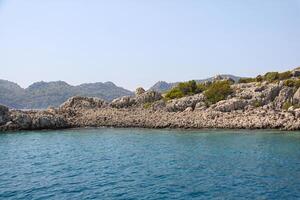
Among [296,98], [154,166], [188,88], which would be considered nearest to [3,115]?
[188,88]

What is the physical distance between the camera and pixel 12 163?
41.2 metres

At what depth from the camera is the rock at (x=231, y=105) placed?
79.8 metres

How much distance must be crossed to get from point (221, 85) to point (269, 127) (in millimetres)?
28912

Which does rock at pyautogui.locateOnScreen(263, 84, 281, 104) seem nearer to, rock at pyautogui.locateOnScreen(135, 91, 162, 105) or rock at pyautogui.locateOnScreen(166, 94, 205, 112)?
rock at pyautogui.locateOnScreen(166, 94, 205, 112)

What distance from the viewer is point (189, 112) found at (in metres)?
81.6

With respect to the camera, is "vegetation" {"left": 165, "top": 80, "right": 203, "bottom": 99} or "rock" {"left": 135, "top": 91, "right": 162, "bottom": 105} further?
"vegetation" {"left": 165, "top": 80, "right": 203, "bottom": 99}

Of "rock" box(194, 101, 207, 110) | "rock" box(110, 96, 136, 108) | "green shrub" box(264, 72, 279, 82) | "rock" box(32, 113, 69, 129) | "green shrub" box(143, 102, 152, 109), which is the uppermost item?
"green shrub" box(264, 72, 279, 82)

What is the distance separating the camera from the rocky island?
71500 mm

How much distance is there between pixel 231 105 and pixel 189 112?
8346mm

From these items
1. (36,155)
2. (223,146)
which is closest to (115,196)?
(36,155)

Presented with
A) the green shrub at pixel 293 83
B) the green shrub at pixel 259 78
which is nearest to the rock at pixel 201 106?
the green shrub at pixel 293 83

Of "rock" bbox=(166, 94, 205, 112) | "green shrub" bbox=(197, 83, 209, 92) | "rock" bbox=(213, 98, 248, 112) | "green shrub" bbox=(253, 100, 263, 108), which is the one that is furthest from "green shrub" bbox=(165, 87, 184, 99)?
"green shrub" bbox=(253, 100, 263, 108)

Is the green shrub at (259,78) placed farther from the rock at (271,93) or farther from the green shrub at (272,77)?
the rock at (271,93)

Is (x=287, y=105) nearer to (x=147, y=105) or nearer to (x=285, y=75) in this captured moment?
(x=285, y=75)
